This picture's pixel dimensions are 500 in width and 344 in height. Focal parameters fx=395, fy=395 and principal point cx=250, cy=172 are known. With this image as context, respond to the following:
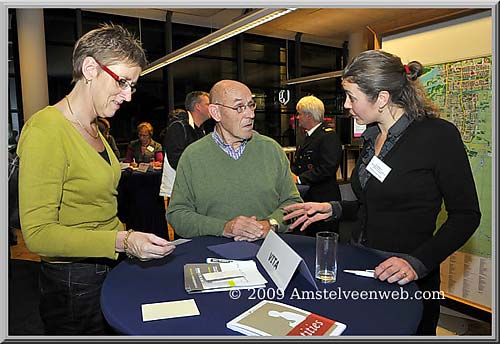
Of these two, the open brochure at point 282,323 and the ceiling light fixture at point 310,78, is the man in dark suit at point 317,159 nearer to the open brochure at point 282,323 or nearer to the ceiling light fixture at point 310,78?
the open brochure at point 282,323

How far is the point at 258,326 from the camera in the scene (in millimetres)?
974

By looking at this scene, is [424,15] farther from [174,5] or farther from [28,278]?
[28,278]

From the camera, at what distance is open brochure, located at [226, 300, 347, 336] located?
95 cm

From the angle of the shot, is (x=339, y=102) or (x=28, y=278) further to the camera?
(x=339, y=102)

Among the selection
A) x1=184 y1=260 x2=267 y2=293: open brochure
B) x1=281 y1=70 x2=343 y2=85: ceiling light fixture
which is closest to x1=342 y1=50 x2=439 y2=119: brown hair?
x1=184 y1=260 x2=267 y2=293: open brochure

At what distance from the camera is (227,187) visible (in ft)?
6.55

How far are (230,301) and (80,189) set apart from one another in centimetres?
62

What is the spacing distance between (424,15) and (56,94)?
6.41 m

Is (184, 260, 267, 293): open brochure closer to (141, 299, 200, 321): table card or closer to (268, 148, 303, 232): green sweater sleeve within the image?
(141, 299, 200, 321): table card

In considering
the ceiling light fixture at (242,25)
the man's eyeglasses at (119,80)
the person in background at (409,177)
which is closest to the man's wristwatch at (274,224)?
the person in background at (409,177)

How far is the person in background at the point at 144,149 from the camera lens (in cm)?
595

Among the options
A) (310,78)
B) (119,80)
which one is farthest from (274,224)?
(310,78)

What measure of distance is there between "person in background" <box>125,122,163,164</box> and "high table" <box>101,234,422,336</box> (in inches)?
183

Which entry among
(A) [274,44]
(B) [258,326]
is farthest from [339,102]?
(B) [258,326]
